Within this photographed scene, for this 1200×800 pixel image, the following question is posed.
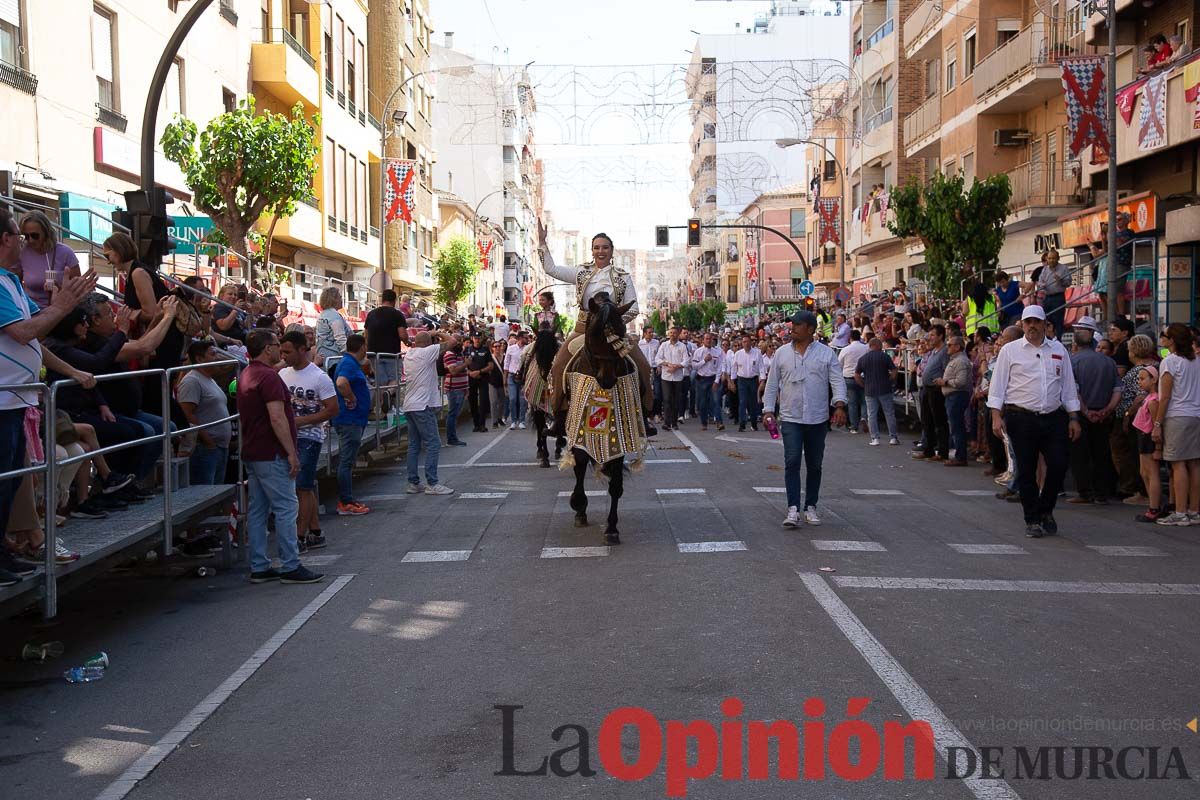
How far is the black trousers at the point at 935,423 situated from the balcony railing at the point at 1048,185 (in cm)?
1148

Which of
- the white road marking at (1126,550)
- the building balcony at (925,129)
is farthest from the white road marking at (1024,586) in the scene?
the building balcony at (925,129)

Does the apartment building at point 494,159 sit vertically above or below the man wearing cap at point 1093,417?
above

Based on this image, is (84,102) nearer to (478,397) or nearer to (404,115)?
(478,397)

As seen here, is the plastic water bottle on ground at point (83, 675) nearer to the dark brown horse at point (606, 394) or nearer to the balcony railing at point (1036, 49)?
the dark brown horse at point (606, 394)

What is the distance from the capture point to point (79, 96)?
1973cm

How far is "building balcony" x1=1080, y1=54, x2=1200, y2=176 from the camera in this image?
66.1ft

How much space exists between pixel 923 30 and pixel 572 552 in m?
33.1

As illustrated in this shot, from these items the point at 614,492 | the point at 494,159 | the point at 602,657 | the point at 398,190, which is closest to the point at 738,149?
the point at 494,159

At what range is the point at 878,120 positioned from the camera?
4581cm

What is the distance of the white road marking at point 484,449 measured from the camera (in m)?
18.0

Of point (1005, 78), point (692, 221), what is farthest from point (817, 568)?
point (692, 221)

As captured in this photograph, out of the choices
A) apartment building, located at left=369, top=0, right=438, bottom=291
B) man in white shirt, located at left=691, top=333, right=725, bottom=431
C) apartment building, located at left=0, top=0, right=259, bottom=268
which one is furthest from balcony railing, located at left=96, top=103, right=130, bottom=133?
apartment building, located at left=369, top=0, right=438, bottom=291

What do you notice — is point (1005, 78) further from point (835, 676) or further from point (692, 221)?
point (835, 676)

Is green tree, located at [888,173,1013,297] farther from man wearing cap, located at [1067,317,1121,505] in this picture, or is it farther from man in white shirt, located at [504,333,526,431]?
man wearing cap, located at [1067,317,1121,505]
